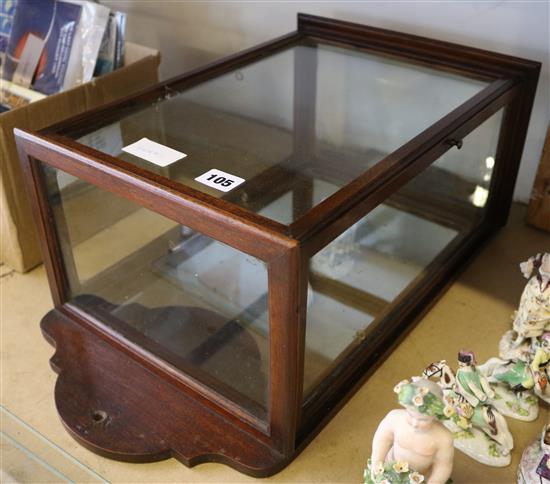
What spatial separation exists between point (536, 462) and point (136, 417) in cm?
43

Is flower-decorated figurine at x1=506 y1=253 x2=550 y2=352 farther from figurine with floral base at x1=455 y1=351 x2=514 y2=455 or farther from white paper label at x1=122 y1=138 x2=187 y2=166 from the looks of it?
white paper label at x1=122 y1=138 x2=187 y2=166

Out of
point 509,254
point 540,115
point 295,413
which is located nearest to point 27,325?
point 295,413

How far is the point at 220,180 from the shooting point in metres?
0.71

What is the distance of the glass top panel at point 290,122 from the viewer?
0.74m

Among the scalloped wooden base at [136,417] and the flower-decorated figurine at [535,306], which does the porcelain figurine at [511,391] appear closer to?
the flower-decorated figurine at [535,306]

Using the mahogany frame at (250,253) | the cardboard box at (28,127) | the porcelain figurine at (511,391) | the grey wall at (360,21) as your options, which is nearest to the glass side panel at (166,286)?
the mahogany frame at (250,253)

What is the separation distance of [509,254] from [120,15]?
0.71 m

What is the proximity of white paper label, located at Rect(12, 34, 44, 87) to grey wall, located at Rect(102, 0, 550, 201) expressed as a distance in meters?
A: 0.32

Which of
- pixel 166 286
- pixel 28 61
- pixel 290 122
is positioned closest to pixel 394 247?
pixel 290 122

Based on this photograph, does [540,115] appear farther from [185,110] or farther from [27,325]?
[27,325]

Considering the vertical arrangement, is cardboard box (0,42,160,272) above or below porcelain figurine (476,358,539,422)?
above

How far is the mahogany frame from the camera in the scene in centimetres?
64

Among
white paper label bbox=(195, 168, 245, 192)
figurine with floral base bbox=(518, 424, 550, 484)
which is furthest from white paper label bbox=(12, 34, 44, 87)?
figurine with floral base bbox=(518, 424, 550, 484)

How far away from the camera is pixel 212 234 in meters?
0.65
